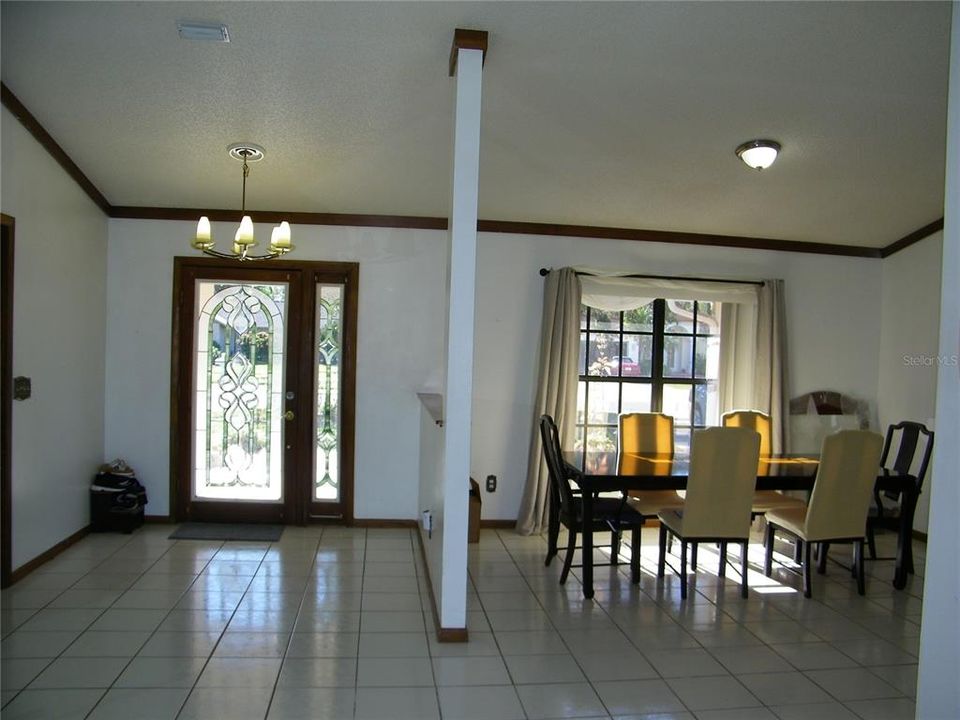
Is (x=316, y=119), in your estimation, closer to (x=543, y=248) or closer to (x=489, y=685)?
(x=543, y=248)

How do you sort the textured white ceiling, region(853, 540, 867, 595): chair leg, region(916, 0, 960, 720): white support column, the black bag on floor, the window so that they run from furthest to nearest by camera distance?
the window < the black bag on floor < region(853, 540, 867, 595): chair leg < the textured white ceiling < region(916, 0, 960, 720): white support column

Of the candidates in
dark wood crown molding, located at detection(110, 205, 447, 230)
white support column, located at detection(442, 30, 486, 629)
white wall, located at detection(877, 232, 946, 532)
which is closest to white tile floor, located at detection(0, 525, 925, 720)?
white support column, located at detection(442, 30, 486, 629)

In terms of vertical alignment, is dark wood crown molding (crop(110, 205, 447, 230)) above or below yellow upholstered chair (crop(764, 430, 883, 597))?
above

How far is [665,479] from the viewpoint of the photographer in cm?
387

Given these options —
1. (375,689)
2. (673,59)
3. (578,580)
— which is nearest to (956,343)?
(673,59)

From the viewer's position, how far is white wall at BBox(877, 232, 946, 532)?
5.21m

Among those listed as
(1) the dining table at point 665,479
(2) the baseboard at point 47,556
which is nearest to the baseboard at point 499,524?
(1) the dining table at point 665,479

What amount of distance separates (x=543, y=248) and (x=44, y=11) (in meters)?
3.44

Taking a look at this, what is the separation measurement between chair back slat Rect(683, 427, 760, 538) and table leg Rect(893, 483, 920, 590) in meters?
1.08

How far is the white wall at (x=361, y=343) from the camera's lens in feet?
16.5

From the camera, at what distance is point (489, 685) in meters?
2.73

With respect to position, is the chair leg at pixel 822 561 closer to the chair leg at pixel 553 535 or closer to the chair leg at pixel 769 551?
the chair leg at pixel 769 551

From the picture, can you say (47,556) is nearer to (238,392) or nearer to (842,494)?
(238,392)

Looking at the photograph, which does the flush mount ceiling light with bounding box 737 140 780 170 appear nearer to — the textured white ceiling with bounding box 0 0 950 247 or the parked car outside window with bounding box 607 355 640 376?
the textured white ceiling with bounding box 0 0 950 247
